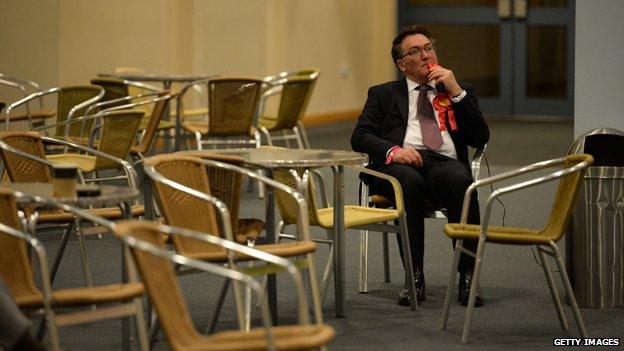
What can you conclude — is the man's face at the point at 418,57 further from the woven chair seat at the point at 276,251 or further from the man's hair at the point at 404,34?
the woven chair seat at the point at 276,251

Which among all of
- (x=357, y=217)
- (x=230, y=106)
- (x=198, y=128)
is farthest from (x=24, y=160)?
(x=198, y=128)

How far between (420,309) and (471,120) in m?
0.88

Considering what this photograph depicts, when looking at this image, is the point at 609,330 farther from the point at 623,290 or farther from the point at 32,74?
the point at 32,74

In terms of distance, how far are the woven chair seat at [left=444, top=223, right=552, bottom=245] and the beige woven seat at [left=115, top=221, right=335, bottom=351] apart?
5.58 ft

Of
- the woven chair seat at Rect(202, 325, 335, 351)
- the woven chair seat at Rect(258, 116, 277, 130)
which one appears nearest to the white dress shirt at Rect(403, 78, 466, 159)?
the woven chair seat at Rect(202, 325, 335, 351)

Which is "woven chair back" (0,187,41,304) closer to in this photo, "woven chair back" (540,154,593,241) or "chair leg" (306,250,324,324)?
"chair leg" (306,250,324,324)

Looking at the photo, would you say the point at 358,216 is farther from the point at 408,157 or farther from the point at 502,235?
the point at 502,235

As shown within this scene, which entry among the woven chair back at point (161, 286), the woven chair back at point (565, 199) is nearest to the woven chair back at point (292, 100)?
the woven chair back at point (565, 199)

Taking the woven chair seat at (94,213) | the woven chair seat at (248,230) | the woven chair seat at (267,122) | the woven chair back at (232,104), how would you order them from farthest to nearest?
the woven chair seat at (267,122) < the woven chair back at (232,104) < the woven chair seat at (94,213) < the woven chair seat at (248,230)

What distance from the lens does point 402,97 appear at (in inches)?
238

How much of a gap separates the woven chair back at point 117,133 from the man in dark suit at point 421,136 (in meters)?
1.62

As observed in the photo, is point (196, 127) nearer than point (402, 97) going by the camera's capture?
No

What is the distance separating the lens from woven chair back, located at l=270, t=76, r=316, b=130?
30.8 feet

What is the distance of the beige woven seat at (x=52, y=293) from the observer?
12.5ft
